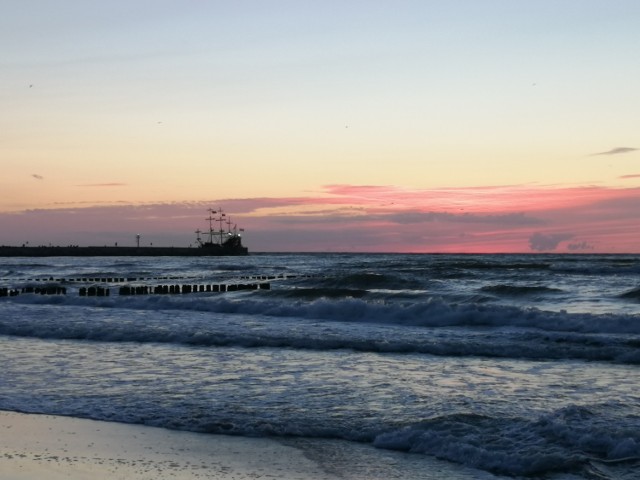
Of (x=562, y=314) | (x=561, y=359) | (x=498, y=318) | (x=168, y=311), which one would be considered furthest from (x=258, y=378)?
(x=168, y=311)

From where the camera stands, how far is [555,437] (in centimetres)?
810

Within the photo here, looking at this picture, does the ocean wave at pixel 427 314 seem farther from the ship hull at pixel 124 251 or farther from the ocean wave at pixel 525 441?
the ship hull at pixel 124 251

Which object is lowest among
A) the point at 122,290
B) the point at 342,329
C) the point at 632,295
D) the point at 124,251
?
the point at 632,295

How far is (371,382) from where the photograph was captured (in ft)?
38.2

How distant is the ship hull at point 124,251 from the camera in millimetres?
153375

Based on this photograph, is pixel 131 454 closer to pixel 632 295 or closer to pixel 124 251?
pixel 632 295

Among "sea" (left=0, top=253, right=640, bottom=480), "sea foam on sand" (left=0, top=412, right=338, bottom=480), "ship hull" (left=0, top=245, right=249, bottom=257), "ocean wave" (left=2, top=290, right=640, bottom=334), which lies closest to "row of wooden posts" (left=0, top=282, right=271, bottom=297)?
"ocean wave" (left=2, top=290, right=640, bottom=334)

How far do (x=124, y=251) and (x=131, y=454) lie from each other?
162 m

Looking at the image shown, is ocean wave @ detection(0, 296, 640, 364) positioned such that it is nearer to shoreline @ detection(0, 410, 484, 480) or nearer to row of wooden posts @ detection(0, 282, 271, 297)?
shoreline @ detection(0, 410, 484, 480)

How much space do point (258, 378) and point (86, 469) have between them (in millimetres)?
4980

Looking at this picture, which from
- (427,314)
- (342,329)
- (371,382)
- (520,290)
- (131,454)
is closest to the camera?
(131,454)

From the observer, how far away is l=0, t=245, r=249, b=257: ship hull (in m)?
153

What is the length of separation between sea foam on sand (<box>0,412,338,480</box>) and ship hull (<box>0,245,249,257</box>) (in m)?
152

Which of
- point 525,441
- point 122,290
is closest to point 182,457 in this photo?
point 525,441
